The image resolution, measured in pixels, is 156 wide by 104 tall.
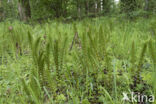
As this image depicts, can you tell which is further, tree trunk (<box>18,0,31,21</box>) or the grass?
tree trunk (<box>18,0,31,21</box>)

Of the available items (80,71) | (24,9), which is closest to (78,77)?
(80,71)

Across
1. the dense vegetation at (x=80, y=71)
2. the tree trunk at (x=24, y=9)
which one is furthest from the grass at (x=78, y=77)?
the tree trunk at (x=24, y=9)

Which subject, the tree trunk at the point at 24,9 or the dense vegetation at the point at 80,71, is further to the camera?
the tree trunk at the point at 24,9

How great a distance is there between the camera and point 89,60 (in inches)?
40.9

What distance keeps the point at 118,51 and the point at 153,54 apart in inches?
23.9

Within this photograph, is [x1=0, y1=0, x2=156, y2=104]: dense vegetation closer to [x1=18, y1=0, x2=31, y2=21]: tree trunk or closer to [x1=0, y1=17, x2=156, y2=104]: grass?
[x1=0, y1=17, x2=156, y2=104]: grass

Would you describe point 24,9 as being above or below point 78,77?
above

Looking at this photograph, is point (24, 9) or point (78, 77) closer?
point (78, 77)

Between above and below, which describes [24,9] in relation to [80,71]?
above

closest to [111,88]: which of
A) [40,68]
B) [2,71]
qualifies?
[40,68]

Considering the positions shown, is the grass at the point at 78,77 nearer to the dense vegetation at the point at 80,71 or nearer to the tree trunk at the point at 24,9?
the dense vegetation at the point at 80,71

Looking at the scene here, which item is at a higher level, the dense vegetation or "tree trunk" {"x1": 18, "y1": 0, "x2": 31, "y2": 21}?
"tree trunk" {"x1": 18, "y1": 0, "x2": 31, "y2": 21}

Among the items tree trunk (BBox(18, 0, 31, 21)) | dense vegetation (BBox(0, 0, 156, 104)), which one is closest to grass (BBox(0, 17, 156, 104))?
dense vegetation (BBox(0, 0, 156, 104))

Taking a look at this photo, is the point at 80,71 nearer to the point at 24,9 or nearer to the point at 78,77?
the point at 78,77
